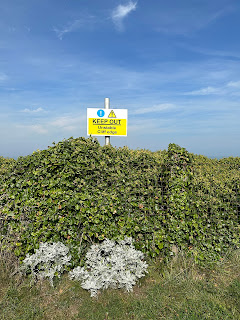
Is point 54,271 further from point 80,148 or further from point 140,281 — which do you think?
point 80,148

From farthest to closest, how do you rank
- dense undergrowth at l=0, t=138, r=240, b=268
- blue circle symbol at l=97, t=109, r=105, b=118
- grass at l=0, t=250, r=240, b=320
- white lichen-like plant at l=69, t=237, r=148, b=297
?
blue circle symbol at l=97, t=109, r=105, b=118, dense undergrowth at l=0, t=138, r=240, b=268, white lichen-like plant at l=69, t=237, r=148, b=297, grass at l=0, t=250, r=240, b=320

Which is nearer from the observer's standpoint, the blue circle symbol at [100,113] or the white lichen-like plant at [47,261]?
the white lichen-like plant at [47,261]

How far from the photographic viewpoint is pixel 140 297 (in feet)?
12.5

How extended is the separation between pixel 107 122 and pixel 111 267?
236 inches

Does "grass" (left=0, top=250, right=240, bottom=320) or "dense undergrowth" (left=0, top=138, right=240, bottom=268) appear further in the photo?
"dense undergrowth" (left=0, top=138, right=240, bottom=268)

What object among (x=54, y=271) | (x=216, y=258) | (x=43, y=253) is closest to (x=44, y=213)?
(x=43, y=253)

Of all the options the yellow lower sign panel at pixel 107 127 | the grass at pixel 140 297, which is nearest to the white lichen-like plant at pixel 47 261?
the grass at pixel 140 297

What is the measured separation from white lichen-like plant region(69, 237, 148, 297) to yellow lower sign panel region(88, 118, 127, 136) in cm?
534

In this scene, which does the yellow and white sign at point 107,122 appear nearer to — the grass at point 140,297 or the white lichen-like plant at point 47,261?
the white lichen-like plant at point 47,261

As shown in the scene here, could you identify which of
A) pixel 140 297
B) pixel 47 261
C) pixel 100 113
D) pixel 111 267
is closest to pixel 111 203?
pixel 111 267

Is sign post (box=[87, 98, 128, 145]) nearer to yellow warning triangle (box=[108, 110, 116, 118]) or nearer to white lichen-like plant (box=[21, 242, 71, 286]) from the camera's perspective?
yellow warning triangle (box=[108, 110, 116, 118])

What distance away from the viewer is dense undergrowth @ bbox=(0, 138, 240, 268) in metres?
4.32

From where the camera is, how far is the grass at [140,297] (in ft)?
11.4

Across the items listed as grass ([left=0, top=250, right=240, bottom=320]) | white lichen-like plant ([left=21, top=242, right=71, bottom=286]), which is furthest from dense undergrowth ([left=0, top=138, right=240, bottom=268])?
grass ([left=0, top=250, right=240, bottom=320])
